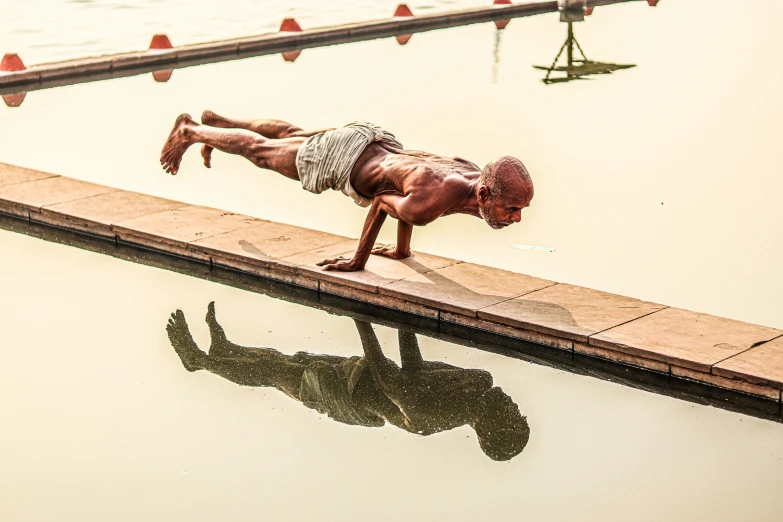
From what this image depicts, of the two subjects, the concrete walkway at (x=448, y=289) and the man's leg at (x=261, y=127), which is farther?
the man's leg at (x=261, y=127)

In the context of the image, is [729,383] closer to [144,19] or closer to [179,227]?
[179,227]

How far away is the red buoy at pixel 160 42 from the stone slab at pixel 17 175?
3265mm

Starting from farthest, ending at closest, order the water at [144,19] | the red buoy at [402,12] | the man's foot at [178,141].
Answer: the red buoy at [402,12] → the water at [144,19] → the man's foot at [178,141]

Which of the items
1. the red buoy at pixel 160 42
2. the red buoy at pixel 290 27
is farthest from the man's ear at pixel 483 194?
the red buoy at pixel 290 27

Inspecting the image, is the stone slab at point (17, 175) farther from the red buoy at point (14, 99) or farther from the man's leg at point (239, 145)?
the red buoy at point (14, 99)

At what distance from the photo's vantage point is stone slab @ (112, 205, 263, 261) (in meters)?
5.17

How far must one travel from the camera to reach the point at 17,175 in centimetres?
611

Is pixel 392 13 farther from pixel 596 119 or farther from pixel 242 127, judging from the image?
pixel 242 127

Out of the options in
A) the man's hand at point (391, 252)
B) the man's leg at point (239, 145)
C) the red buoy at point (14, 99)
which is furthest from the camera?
the red buoy at point (14, 99)

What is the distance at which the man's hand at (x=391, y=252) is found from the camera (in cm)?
490

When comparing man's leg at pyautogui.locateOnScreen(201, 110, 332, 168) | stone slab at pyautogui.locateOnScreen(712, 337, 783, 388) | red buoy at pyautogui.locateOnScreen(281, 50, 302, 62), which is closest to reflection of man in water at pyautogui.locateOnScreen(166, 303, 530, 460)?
stone slab at pyautogui.locateOnScreen(712, 337, 783, 388)

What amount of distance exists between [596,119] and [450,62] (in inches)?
76.5

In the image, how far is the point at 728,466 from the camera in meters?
A: 3.52

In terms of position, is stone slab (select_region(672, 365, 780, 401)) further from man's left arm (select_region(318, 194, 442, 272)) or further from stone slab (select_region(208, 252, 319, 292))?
stone slab (select_region(208, 252, 319, 292))
